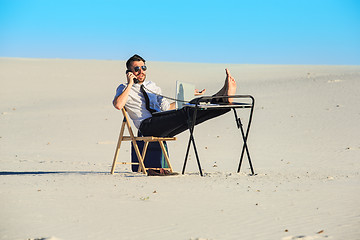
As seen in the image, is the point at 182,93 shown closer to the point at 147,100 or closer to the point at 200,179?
the point at 147,100

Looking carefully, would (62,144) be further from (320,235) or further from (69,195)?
(320,235)

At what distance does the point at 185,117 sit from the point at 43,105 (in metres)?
15.8

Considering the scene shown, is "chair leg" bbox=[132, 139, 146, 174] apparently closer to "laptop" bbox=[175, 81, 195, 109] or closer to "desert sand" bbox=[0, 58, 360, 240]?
"desert sand" bbox=[0, 58, 360, 240]

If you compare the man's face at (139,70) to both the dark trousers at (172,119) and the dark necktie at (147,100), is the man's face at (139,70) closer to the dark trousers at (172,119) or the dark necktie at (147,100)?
the dark necktie at (147,100)

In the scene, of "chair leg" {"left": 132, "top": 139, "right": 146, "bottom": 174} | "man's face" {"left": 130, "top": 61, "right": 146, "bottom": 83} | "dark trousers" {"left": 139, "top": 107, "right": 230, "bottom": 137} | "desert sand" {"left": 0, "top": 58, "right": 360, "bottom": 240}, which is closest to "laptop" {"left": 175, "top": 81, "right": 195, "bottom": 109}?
"dark trousers" {"left": 139, "top": 107, "right": 230, "bottom": 137}

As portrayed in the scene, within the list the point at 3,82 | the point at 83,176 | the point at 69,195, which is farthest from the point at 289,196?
the point at 3,82

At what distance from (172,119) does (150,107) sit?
40 cm

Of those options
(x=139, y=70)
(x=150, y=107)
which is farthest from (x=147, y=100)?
(x=139, y=70)

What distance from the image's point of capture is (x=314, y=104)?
60.0 ft

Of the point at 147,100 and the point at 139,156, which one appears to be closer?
the point at 139,156

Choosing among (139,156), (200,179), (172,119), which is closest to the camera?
(200,179)

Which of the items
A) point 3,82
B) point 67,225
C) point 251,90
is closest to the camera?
point 67,225

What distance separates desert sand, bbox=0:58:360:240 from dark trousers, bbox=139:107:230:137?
606mm

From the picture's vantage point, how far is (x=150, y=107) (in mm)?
7500
